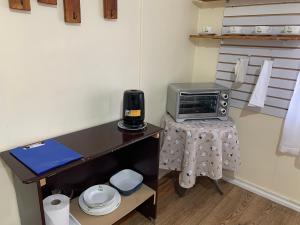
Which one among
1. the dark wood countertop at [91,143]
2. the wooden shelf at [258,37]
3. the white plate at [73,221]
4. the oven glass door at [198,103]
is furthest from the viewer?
the oven glass door at [198,103]

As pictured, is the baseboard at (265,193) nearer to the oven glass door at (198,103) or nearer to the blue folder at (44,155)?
the oven glass door at (198,103)

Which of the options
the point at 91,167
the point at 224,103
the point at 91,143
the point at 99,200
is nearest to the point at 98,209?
the point at 99,200

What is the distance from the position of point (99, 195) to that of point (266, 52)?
5.62 ft

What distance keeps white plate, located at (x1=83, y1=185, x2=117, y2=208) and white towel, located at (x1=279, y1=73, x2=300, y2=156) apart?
1424 mm

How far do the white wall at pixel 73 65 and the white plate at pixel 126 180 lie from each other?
46 cm

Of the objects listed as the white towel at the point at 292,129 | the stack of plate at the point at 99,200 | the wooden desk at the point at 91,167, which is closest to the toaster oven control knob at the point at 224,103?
the white towel at the point at 292,129

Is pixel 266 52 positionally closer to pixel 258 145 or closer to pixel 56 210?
pixel 258 145

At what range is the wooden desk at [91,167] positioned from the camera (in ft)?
3.67

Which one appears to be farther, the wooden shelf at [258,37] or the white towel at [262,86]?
the white towel at [262,86]

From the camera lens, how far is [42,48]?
1.27 meters

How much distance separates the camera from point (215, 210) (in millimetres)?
2023

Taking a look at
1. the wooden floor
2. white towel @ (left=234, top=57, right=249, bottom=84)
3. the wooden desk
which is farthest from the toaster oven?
the wooden floor

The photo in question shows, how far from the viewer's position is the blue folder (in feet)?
3.65

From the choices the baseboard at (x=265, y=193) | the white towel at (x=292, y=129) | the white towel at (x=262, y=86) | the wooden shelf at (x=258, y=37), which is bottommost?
the baseboard at (x=265, y=193)
